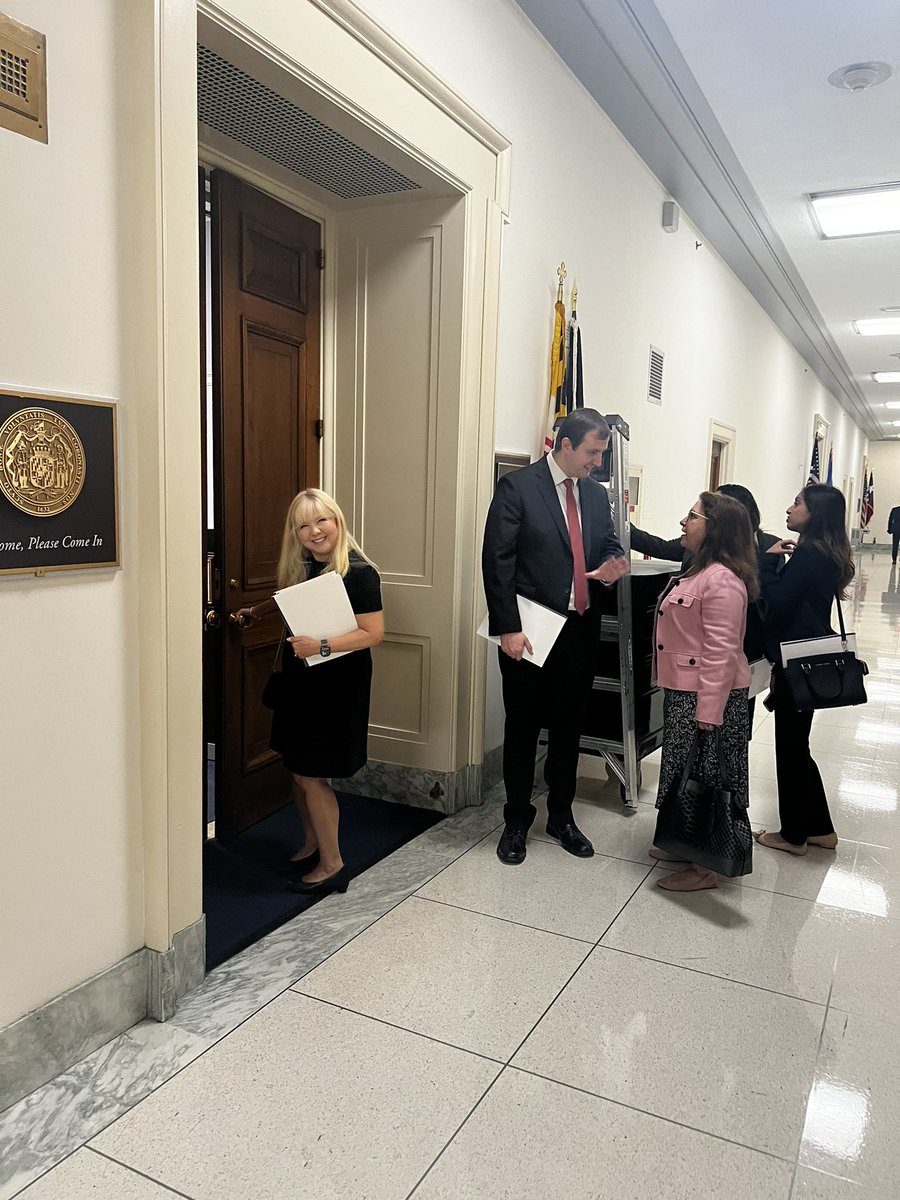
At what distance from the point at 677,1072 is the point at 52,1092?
4.96 feet

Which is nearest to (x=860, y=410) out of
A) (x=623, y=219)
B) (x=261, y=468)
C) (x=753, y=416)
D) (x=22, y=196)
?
(x=753, y=416)

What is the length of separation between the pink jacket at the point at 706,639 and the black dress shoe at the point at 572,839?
80 cm

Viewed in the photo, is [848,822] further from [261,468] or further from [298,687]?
[261,468]

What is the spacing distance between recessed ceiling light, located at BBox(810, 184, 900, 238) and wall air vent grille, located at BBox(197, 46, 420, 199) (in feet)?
14.7

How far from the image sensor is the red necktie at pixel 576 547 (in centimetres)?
349

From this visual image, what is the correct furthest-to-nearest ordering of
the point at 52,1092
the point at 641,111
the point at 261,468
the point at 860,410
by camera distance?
1. the point at 860,410
2. the point at 641,111
3. the point at 261,468
4. the point at 52,1092

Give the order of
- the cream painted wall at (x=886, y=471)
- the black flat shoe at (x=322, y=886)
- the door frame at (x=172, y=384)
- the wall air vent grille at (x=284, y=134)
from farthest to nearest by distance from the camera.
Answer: the cream painted wall at (x=886, y=471) → the black flat shoe at (x=322, y=886) → the wall air vent grille at (x=284, y=134) → the door frame at (x=172, y=384)

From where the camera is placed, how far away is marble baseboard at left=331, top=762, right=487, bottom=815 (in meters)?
3.97

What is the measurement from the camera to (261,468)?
357cm

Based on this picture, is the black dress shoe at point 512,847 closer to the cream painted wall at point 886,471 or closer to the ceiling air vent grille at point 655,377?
the ceiling air vent grille at point 655,377

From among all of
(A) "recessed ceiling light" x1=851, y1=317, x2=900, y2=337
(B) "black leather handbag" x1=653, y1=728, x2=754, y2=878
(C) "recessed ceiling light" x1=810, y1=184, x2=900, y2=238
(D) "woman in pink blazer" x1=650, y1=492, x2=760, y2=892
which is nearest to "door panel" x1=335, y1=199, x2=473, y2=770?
(D) "woman in pink blazer" x1=650, y1=492, x2=760, y2=892

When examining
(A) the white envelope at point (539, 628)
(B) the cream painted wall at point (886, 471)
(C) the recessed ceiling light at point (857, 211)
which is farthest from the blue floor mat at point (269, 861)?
(B) the cream painted wall at point (886, 471)

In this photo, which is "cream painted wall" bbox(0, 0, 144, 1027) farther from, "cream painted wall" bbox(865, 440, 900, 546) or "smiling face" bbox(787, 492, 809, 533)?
"cream painted wall" bbox(865, 440, 900, 546)

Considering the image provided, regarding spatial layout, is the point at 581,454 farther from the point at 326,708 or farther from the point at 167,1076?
the point at 167,1076
